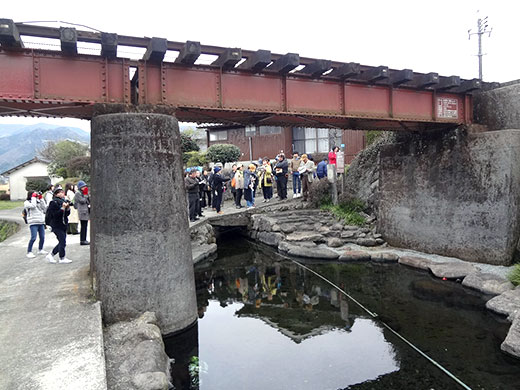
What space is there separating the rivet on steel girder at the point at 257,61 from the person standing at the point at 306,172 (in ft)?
28.0

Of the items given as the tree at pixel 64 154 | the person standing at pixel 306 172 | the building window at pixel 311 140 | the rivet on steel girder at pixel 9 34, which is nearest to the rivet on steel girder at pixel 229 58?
the rivet on steel girder at pixel 9 34

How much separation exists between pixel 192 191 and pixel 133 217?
7691 millimetres

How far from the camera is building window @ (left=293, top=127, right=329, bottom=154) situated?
25.9m

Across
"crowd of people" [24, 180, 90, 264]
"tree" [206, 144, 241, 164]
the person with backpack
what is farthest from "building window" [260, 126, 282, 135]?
the person with backpack

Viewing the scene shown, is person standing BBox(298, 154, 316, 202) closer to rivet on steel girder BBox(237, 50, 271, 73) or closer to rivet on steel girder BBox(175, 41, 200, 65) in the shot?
rivet on steel girder BBox(237, 50, 271, 73)

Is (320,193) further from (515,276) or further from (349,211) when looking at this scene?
(515,276)

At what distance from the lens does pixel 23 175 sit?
45000mm

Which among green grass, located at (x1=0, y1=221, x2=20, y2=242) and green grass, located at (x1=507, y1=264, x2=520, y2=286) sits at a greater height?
green grass, located at (x1=0, y1=221, x2=20, y2=242)

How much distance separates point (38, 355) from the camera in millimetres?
4855

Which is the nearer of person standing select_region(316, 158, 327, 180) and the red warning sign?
the red warning sign

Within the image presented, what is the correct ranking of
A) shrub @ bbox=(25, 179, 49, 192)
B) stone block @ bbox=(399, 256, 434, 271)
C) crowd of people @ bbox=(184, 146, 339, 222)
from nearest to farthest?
stone block @ bbox=(399, 256, 434, 271) → crowd of people @ bbox=(184, 146, 339, 222) → shrub @ bbox=(25, 179, 49, 192)

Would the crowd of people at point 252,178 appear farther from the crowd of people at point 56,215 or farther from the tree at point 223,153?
the tree at point 223,153

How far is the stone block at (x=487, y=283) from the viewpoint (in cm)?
908

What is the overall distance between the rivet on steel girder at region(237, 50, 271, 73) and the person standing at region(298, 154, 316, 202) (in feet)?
28.0
